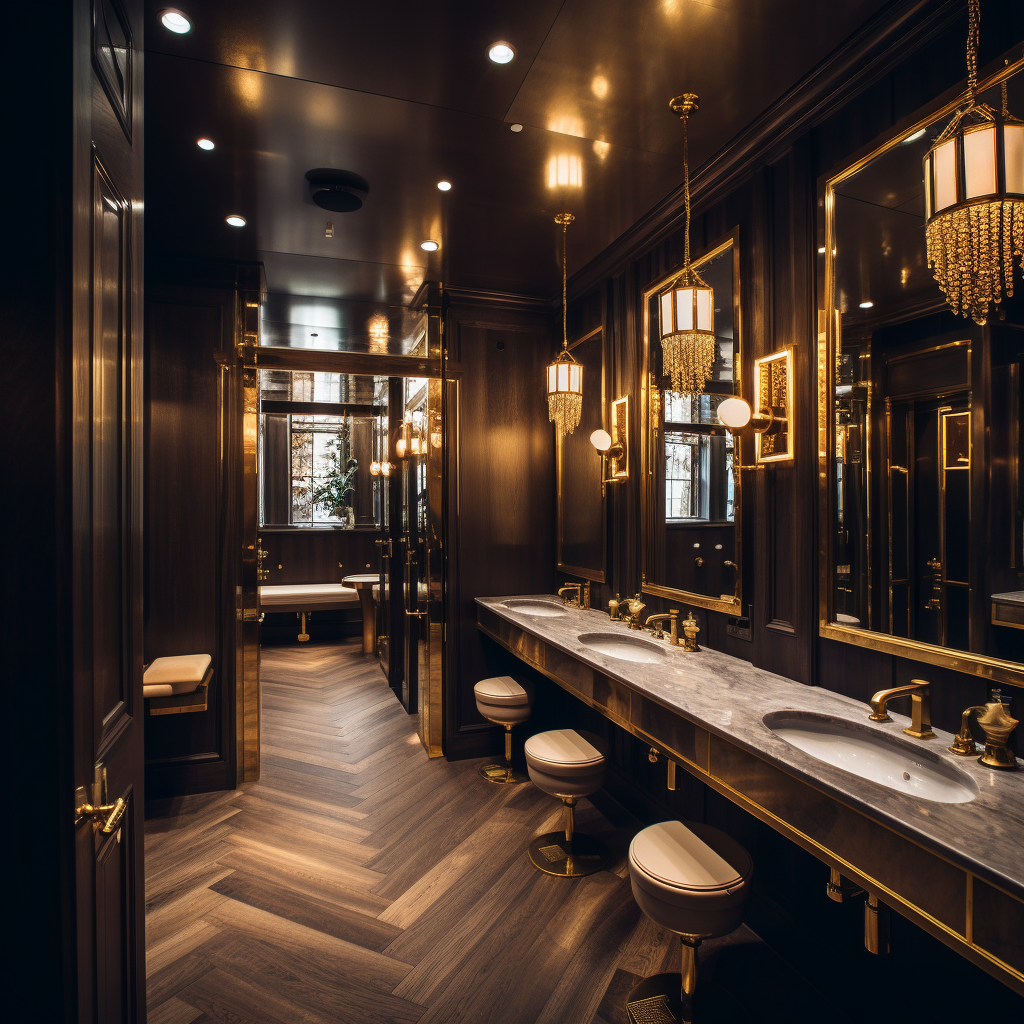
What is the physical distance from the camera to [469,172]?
2.57 metres

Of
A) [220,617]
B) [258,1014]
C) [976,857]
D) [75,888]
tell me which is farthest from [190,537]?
[976,857]

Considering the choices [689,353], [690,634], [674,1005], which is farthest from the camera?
[690,634]

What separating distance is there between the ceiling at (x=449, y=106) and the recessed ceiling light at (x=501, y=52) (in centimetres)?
3

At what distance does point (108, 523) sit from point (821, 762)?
160 centimetres

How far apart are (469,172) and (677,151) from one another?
32.6 inches

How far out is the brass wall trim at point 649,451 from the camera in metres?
2.42

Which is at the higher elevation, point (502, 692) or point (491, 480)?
point (491, 480)

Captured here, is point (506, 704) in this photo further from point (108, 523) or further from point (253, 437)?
point (108, 523)

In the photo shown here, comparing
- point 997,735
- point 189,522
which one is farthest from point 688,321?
Result: point 189,522

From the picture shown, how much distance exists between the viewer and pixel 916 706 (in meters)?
1.59

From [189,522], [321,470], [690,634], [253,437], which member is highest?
[321,470]

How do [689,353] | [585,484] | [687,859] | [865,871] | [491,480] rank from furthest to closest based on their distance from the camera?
[491,480], [585,484], [689,353], [687,859], [865,871]

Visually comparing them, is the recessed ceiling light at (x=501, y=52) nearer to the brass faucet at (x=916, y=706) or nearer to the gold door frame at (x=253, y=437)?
the gold door frame at (x=253, y=437)

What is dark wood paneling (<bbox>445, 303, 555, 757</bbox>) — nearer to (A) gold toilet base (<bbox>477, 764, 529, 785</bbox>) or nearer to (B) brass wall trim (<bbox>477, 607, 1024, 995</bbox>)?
(A) gold toilet base (<bbox>477, 764, 529, 785</bbox>)
